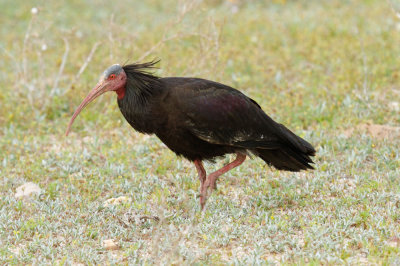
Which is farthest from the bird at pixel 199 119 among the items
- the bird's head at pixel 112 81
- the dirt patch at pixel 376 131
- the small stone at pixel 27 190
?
the dirt patch at pixel 376 131

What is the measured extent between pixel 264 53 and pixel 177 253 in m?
7.09

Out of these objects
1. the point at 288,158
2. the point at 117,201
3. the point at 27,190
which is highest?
the point at 288,158

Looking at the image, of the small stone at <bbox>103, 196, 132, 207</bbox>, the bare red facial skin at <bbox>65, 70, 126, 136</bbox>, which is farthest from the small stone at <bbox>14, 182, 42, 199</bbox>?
the bare red facial skin at <bbox>65, 70, 126, 136</bbox>

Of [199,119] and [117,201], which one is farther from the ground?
[199,119]

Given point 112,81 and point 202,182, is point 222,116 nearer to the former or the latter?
point 202,182

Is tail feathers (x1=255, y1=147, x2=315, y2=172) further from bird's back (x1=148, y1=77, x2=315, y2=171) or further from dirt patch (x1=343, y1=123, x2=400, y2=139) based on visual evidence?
dirt patch (x1=343, y1=123, x2=400, y2=139)

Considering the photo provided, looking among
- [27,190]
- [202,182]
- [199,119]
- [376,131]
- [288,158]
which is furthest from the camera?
[376,131]

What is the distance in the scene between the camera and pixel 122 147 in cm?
761

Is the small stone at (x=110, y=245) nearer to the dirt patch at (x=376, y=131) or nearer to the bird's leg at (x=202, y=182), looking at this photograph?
the bird's leg at (x=202, y=182)

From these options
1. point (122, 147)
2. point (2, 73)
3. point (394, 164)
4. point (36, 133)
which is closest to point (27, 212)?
point (122, 147)

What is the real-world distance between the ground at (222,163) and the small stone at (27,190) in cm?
3

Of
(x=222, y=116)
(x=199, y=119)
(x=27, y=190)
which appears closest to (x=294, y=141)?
(x=222, y=116)

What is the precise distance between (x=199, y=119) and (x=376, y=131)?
2.94 metres

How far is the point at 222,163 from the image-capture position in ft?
23.7
